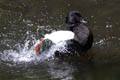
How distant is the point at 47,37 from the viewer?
20.2ft

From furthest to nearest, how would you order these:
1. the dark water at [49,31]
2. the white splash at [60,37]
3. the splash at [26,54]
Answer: the splash at [26,54] < the white splash at [60,37] < the dark water at [49,31]

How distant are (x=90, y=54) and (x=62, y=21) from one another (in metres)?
2.24

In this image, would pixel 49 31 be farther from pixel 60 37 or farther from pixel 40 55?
pixel 60 37

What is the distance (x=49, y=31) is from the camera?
7.62 meters

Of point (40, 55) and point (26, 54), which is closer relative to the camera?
point (40, 55)

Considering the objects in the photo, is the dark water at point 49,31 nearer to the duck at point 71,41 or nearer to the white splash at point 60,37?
the duck at point 71,41

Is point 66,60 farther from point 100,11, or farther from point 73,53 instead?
point 100,11

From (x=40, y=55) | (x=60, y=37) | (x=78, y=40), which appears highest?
(x=60, y=37)

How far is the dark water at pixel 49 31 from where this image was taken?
506 cm

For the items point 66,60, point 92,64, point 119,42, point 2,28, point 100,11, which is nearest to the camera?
point 92,64

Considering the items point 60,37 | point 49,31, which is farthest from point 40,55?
→ point 49,31

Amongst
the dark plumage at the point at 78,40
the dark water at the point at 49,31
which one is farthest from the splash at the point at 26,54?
the dark plumage at the point at 78,40

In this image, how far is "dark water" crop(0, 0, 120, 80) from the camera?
16.6 ft

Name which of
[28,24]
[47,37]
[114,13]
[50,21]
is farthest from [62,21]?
[47,37]
